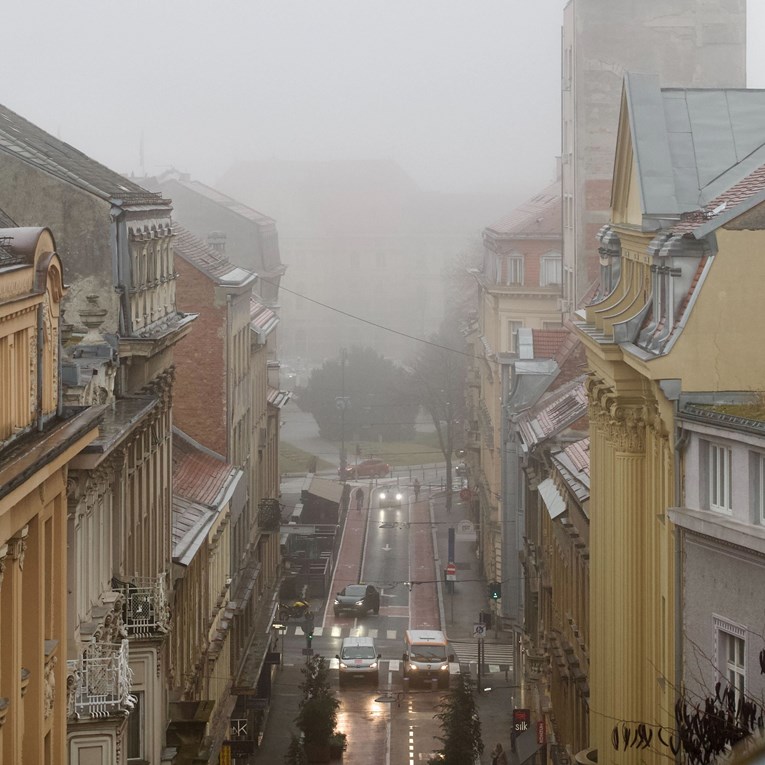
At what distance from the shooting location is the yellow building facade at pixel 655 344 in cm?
2397

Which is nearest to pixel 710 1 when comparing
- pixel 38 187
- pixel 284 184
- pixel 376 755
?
pixel 376 755

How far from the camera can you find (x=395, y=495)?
97.9 m

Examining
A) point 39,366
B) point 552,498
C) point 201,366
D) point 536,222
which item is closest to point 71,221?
point 39,366

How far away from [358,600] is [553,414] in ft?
69.3

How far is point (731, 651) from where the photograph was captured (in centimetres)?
2256

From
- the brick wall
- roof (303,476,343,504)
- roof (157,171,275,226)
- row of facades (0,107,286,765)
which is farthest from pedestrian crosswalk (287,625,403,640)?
roof (157,171,275,226)

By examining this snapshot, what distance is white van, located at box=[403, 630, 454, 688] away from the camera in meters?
54.8

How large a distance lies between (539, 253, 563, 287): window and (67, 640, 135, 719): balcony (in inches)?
1861

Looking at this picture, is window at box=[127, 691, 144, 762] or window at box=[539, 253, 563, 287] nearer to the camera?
window at box=[127, 691, 144, 762]

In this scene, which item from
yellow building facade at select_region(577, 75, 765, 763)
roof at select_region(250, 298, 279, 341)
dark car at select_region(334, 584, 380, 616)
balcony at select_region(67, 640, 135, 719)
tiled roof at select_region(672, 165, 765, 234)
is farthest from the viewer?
dark car at select_region(334, 584, 380, 616)

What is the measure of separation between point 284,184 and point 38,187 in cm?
16523

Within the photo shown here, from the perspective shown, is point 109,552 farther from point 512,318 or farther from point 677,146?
point 512,318

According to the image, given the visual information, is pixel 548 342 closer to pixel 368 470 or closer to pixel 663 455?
pixel 663 455

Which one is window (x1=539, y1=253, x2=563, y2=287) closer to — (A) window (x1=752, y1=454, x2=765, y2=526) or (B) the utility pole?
(B) the utility pole
